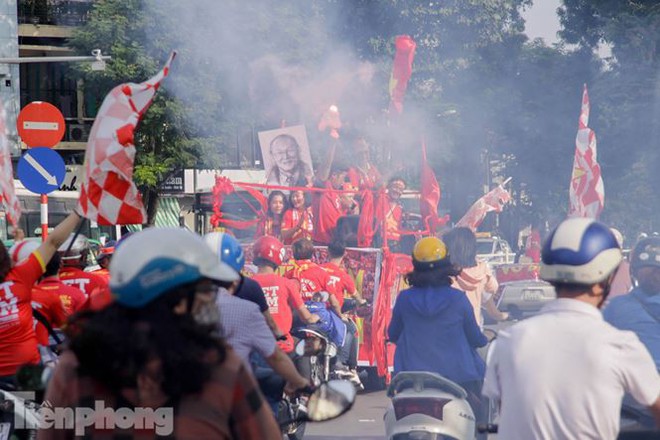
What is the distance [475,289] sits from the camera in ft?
29.6

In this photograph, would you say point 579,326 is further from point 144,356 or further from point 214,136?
point 214,136

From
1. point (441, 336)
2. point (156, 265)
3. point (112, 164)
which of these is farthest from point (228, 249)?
point (156, 265)

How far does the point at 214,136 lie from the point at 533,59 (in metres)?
9.75

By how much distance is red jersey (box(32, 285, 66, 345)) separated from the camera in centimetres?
645

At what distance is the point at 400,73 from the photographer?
12.9 m

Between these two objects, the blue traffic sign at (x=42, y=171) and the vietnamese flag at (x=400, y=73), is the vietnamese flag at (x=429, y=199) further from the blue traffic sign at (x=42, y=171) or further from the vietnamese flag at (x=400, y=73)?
the blue traffic sign at (x=42, y=171)

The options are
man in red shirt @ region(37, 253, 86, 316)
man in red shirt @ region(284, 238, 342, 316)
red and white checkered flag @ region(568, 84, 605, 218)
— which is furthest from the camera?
red and white checkered flag @ region(568, 84, 605, 218)

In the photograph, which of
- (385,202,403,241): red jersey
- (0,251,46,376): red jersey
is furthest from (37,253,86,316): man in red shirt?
(385,202,403,241): red jersey

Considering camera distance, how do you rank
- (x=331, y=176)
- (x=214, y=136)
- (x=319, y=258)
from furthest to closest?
(x=214, y=136), (x=331, y=176), (x=319, y=258)

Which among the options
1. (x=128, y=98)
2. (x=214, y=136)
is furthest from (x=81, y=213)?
(x=214, y=136)

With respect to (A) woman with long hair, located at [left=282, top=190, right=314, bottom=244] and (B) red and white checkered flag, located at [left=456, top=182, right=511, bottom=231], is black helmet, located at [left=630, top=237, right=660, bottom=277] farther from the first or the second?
(A) woman with long hair, located at [left=282, top=190, right=314, bottom=244]

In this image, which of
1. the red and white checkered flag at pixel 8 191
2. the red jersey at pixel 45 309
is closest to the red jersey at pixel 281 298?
the red jersey at pixel 45 309

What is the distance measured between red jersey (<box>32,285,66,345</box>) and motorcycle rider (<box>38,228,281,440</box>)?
374 cm

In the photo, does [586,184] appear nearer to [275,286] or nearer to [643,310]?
[275,286]
